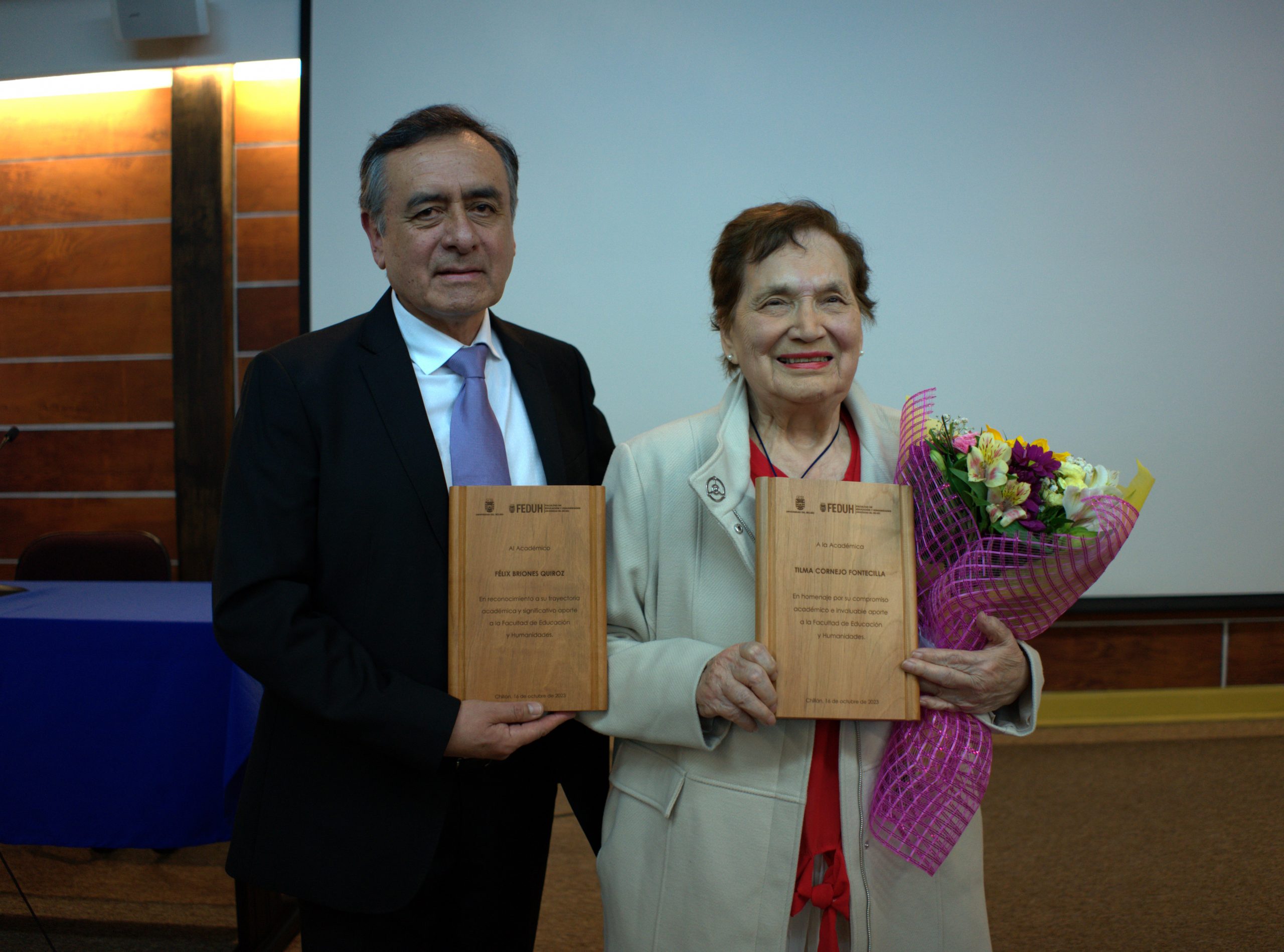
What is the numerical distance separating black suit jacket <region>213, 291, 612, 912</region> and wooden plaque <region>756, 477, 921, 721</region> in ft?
1.70

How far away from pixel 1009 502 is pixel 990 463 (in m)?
0.06

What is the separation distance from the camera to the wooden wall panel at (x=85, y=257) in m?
4.18

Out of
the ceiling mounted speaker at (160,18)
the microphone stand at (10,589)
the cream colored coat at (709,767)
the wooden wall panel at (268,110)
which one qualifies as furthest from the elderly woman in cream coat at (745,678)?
the ceiling mounted speaker at (160,18)

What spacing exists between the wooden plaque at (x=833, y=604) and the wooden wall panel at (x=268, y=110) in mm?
3807

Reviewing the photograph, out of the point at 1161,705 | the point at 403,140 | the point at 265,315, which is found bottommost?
the point at 1161,705

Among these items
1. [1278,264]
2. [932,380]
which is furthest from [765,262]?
[1278,264]

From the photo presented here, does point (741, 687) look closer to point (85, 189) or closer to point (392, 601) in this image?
point (392, 601)

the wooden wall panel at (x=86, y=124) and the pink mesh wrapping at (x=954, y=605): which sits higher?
the wooden wall panel at (x=86, y=124)

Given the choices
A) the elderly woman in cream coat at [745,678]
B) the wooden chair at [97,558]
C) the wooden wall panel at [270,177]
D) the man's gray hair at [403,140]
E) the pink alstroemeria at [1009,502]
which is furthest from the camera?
the wooden wall panel at [270,177]

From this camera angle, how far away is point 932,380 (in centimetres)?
374

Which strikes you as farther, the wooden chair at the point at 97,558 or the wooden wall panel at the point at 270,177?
the wooden wall panel at the point at 270,177

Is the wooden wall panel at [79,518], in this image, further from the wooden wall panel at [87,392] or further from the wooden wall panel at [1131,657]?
the wooden wall panel at [1131,657]

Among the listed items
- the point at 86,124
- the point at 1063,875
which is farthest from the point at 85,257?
the point at 1063,875

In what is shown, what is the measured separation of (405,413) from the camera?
54.5 inches
